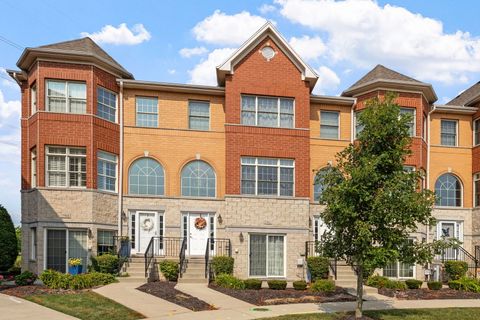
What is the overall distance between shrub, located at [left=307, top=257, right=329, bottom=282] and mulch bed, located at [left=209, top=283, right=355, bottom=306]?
221 centimetres

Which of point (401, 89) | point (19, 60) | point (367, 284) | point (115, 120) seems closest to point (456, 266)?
point (367, 284)

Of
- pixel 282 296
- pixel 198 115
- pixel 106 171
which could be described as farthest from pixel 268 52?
pixel 282 296

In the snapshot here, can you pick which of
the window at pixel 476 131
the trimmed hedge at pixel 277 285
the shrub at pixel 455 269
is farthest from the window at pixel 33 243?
the window at pixel 476 131

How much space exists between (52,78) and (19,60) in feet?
6.59

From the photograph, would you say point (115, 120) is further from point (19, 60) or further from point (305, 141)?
point (305, 141)

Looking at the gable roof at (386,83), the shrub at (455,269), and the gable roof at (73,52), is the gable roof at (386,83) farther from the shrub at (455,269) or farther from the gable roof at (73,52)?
the gable roof at (73,52)

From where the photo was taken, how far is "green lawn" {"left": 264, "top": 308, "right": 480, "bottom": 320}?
1603 cm

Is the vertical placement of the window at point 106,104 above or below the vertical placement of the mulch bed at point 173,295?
above

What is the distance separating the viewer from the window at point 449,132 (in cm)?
2927

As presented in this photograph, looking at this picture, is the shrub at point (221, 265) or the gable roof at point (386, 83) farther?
the gable roof at point (386, 83)

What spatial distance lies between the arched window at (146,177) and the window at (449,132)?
1517 cm

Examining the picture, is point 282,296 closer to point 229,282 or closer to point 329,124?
point 229,282

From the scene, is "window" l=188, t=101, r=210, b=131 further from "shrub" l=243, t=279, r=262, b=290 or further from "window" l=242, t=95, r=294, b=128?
"shrub" l=243, t=279, r=262, b=290

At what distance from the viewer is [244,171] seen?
2548 cm
